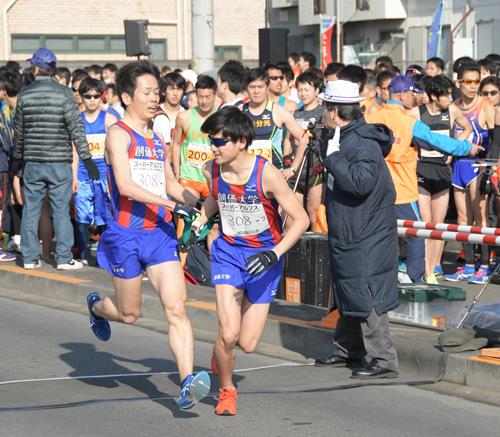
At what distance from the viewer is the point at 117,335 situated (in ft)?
33.9

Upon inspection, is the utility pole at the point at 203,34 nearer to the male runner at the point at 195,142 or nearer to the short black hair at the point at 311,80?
the short black hair at the point at 311,80

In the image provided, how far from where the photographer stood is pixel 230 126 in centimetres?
745

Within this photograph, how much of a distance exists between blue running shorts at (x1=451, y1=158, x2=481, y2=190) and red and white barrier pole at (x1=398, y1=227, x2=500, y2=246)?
3.34 meters

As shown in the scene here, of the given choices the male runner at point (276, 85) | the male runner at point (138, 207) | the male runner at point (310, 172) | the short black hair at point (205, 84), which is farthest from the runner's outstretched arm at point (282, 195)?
the male runner at point (276, 85)

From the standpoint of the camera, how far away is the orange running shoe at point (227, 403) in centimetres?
739

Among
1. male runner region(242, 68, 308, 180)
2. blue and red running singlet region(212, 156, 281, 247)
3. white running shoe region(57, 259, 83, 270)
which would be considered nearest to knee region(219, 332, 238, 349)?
blue and red running singlet region(212, 156, 281, 247)

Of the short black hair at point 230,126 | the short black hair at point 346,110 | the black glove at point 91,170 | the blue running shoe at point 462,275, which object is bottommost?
the blue running shoe at point 462,275

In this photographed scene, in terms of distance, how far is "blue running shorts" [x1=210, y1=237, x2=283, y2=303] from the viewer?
24.6ft

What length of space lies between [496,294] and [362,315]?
262 cm

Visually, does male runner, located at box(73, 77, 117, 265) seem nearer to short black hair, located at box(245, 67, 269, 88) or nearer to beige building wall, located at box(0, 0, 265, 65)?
short black hair, located at box(245, 67, 269, 88)

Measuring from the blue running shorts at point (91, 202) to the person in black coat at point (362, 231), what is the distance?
5.21 m

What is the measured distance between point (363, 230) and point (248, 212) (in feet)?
3.79

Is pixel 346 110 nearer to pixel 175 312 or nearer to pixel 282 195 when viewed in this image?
pixel 282 195

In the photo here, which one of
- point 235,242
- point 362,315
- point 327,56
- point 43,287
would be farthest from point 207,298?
point 327,56
